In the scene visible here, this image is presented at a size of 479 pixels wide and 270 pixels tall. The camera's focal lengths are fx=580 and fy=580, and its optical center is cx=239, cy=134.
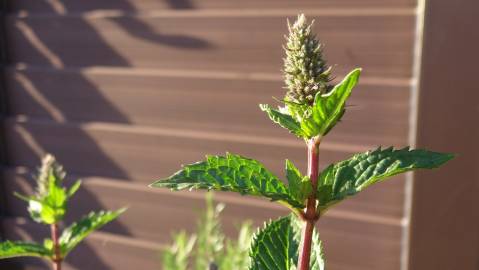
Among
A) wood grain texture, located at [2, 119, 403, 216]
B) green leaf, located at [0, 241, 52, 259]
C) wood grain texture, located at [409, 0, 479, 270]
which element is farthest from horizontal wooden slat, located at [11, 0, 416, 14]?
green leaf, located at [0, 241, 52, 259]

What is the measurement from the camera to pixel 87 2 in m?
2.44

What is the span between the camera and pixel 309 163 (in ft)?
1.76

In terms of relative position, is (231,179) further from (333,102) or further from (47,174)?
(47,174)

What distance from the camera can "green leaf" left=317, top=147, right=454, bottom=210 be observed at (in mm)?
507

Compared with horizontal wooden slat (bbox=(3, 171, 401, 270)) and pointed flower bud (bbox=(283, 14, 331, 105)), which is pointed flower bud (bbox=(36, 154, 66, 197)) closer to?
pointed flower bud (bbox=(283, 14, 331, 105))

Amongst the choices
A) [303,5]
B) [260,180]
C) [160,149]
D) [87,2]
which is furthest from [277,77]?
[260,180]

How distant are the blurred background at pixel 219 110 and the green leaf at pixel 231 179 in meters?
1.44

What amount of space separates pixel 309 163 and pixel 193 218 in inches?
78.8

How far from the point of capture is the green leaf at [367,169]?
1.66 ft

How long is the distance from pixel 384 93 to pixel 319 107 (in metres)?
1.60

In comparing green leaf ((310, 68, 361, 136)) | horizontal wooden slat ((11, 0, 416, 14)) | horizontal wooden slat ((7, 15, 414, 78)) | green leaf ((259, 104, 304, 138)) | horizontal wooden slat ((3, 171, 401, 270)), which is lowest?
horizontal wooden slat ((3, 171, 401, 270))

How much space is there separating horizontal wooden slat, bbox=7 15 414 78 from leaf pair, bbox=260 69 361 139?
153cm

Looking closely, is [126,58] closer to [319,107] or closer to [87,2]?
[87,2]

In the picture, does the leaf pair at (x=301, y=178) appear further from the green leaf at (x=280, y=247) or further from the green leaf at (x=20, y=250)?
the green leaf at (x=20, y=250)
